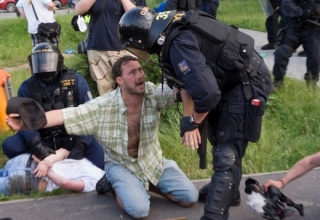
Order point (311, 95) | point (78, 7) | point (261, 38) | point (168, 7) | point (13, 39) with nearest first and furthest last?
point (78, 7) < point (311, 95) < point (168, 7) < point (261, 38) < point (13, 39)

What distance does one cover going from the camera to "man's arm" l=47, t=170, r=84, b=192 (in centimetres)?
427

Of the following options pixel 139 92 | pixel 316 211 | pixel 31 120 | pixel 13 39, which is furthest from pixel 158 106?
pixel 13 39

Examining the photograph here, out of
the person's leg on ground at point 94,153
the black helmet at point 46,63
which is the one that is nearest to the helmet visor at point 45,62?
the black helmet at point 46,63

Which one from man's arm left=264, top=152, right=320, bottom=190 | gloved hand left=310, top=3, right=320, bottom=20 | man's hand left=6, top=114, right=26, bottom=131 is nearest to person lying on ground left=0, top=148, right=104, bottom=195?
man's hand left=6, top=114, right=26, bottom=131

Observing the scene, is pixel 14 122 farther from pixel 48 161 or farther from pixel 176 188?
pixel 176 188

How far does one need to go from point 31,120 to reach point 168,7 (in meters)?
4.48

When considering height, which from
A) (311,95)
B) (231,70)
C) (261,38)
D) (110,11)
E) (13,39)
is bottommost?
(13,39)

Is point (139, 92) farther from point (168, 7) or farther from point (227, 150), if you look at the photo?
point (168, 7)

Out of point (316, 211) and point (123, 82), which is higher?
point (123, 82)

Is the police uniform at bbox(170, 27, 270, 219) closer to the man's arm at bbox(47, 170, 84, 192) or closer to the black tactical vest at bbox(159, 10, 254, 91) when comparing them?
the black tactical vest at bbox(159, 10, 254, 91)

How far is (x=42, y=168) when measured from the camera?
429 cm

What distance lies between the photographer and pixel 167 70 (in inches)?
129

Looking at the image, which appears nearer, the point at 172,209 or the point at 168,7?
the point at 172,209

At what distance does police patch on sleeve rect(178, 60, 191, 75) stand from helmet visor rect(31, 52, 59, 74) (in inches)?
72.0
